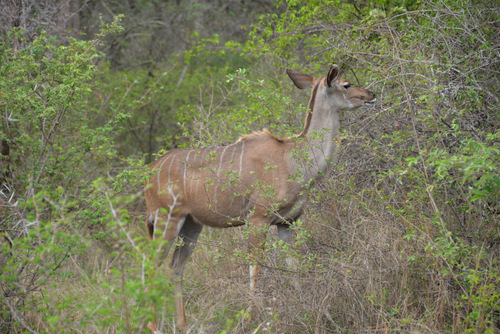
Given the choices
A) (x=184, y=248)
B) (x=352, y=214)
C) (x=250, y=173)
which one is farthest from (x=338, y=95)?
(x=184, y=248)

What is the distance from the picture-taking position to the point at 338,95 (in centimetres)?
503

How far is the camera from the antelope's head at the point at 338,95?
495 centimetres

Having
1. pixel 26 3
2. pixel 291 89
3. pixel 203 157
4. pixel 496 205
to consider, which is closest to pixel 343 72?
pixel 291 89

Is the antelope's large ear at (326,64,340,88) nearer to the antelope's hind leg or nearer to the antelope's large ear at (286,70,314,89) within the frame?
the antelope's large ear at (286,70,314,89)

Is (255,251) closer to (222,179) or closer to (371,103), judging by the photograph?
(222,179)

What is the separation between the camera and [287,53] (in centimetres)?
661

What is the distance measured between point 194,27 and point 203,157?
804 cm

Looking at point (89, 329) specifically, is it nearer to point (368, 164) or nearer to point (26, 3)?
point (368, 164)

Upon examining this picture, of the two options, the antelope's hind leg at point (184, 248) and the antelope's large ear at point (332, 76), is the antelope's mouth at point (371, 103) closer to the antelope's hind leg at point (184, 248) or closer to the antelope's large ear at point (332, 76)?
the antelope's large ear at point (332, 76)

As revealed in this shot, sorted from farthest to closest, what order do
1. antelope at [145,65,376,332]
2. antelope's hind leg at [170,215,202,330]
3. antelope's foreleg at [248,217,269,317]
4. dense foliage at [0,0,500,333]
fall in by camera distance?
1. antelope's hind leg at [170,215,202,330]
2. antelope at [145,65,376,332]
3. antelope's foreleg at [248,217,269,317]
4. dense foliage at [0,0,500,333]

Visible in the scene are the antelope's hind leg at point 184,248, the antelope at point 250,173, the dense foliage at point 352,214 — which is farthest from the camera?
the antelope's hind leg at point 184,248

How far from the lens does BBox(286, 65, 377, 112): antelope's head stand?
4.95 meters

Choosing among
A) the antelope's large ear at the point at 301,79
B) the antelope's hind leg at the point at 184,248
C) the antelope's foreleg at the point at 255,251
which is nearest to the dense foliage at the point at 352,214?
the antelope's foreleg at the point at 255,251

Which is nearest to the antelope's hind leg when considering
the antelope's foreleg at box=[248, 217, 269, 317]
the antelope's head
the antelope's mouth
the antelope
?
the antelope
